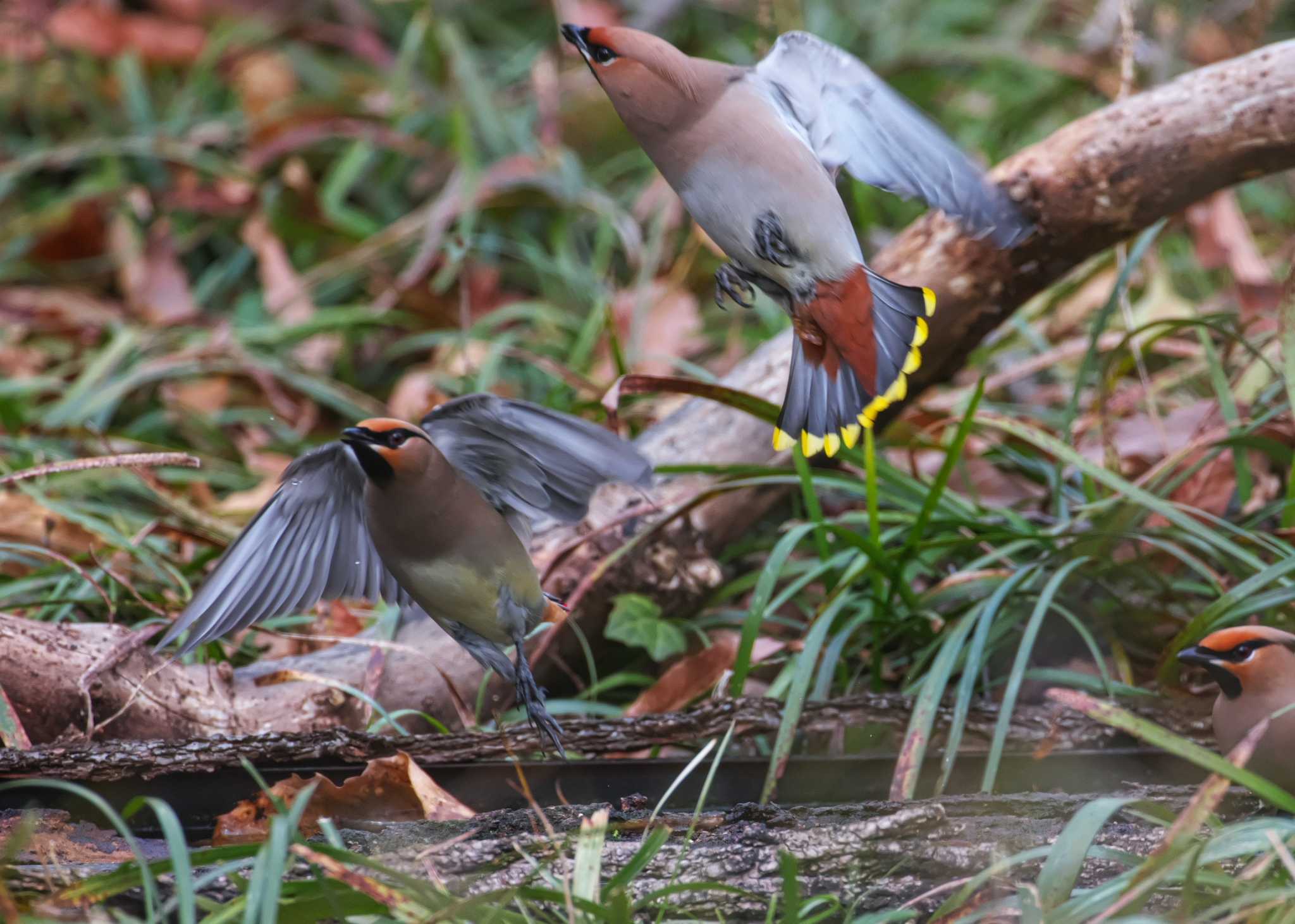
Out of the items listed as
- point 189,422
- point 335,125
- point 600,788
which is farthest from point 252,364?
point 600,788

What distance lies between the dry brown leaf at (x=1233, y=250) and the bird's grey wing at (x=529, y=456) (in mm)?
3010

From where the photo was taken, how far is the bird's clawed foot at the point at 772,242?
81.6 inches

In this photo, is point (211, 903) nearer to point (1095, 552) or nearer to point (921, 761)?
point (921, 761)

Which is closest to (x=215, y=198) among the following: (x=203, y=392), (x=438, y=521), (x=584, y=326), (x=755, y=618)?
(x=203, y=392)

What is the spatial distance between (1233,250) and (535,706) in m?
3.90

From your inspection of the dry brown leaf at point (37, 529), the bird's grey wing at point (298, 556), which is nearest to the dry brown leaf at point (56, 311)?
the dry brown leaf at point (37, 529)

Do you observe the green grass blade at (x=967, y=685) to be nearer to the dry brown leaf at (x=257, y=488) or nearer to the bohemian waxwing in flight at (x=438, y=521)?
the bohemian waxwing in flight at (x=438, y=521)

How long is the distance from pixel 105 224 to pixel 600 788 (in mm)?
4657

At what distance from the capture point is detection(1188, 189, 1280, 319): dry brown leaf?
4.69 m

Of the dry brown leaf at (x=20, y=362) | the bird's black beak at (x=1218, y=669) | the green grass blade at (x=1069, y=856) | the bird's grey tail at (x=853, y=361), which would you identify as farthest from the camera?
the dry brown leaf at (x=20, y=362)

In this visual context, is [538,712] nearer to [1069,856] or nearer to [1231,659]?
[1069,856]

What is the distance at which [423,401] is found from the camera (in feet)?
15.8

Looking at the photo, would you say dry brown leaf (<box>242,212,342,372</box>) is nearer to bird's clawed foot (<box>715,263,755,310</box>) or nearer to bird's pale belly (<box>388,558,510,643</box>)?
bird's pale belly (<box>388,558,510,643</box>)

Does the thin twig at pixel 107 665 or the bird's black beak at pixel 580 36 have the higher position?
the bird's black beak at pixel 580 36
